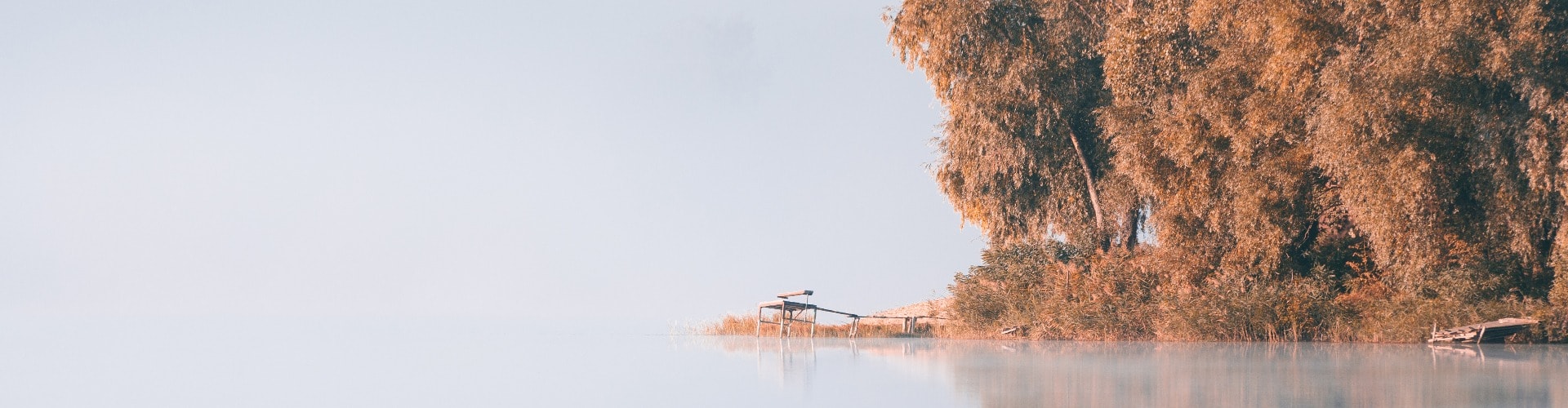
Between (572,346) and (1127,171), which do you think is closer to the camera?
(572,346)

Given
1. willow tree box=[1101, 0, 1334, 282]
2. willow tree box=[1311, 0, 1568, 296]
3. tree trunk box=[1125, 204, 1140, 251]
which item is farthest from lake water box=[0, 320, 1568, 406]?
tree trunk box=[1125, 204, 1140, 251]

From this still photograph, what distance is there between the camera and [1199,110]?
21.3 metres

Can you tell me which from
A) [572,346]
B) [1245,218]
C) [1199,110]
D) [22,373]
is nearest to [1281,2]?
[1199,110]

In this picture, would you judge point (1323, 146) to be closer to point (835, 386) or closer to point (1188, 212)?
point (1188, 212)

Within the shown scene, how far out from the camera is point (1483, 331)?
19234mm

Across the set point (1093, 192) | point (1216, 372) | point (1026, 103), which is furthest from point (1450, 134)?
point (1093, 192)

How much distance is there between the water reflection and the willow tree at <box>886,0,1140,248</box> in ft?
24.7

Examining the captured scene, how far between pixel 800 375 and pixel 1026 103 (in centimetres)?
1570

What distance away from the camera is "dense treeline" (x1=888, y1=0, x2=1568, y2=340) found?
1847 centimetres

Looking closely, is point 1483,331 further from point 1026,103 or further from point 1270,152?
point 1026,103

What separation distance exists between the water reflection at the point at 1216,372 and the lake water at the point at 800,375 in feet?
0.11

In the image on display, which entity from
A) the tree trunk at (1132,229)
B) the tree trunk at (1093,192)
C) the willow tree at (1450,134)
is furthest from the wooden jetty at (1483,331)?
the tree trunk at (1093,192)

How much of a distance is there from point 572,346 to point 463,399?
11344 millimetres

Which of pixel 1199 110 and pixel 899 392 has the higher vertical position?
pixel 1199 110
